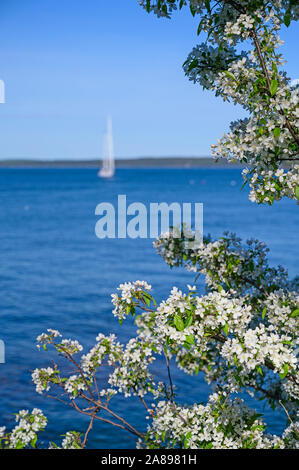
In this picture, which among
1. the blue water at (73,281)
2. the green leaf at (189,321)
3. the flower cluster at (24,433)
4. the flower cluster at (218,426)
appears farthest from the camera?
the blue water at (73,281)

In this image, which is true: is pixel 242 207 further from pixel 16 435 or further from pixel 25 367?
pixel 16 435

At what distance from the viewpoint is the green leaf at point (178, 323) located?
A: 15.3 feet

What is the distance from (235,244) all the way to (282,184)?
1.58 meters

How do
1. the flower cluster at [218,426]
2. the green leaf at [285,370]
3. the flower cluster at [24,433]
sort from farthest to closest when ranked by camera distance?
1. the flower cluster at [24,433]
2. the flower cluster at [218,426]
3. the green leaf at [285,370]

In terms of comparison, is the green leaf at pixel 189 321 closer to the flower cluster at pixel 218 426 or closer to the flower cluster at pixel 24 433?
the flower cluster at pixel 218 426

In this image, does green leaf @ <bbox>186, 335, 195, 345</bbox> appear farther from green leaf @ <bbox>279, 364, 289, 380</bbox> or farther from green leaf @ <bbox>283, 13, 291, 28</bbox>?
green leaf @ <bbox>283, 13, 291, 28</bbox>

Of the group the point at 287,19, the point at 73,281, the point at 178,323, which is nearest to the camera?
the point at 178,323

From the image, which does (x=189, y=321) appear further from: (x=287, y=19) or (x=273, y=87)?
(x=287, y=19)

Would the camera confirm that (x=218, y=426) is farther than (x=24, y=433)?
No

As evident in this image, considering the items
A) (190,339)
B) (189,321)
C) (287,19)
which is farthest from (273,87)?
(190,339)

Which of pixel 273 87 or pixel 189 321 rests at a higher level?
pixel 273 87

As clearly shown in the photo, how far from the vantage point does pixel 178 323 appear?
4.68 metres

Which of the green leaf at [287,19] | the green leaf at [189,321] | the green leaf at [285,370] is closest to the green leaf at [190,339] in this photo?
the green leaf at [189,321]
